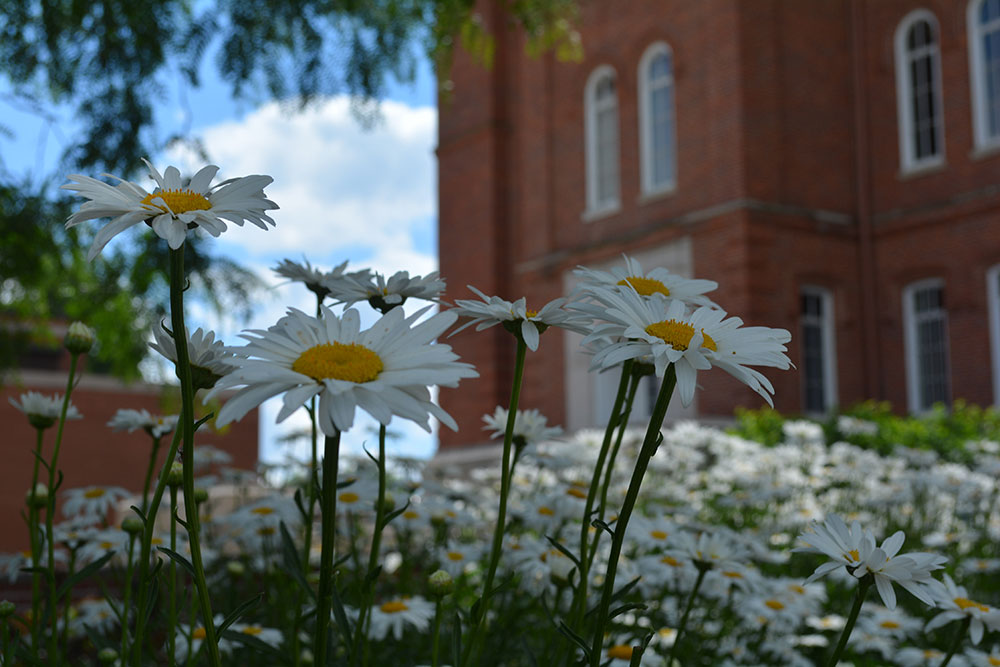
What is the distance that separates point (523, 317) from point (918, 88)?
673 inches

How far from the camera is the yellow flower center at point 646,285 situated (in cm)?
179

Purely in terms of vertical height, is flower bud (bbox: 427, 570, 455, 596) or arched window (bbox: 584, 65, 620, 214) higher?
arched window (bbox: 584, 65, 620, 214)

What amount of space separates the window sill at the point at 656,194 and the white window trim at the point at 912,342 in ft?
12.5

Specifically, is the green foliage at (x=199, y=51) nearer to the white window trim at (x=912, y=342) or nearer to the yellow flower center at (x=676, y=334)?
the yellow flower center at (x=676, y=334)

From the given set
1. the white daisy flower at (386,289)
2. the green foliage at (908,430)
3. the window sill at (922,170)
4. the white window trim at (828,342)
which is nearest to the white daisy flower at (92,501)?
the white daisy flower at (386,289)

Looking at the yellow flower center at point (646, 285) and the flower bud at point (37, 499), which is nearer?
the yellow flower center at point (646, 285)

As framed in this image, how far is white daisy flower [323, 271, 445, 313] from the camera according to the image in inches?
75.0

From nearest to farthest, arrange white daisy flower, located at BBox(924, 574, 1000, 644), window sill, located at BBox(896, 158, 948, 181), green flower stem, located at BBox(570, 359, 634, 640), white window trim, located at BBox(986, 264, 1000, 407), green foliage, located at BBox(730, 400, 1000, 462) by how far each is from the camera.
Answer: green flower stem, located at BBox(570, 359, 634, 640)
white daisy flower, located at BBox(924, 574, 1000, 644)
green foliage, located at BBox(730, 400, 1000, 462)
white window trim, located at BBox(986, 264, 1000, 407)
window sill, located at BBox(896, 158, 948, 181)

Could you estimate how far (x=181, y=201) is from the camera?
4.62 feet

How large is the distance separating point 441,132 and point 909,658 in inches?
763

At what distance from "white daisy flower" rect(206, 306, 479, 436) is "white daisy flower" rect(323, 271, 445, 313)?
0.49 metres

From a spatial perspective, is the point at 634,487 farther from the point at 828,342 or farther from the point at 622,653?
the point at 828,342

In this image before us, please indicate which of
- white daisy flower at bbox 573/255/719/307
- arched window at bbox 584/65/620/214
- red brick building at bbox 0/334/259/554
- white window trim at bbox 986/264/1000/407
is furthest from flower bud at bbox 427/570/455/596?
red brick building at bbox 0/334/259/554

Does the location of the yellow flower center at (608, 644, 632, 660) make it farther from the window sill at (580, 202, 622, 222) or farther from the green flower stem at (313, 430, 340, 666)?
Answer: the window sill at (580, 202, 622, 222)
